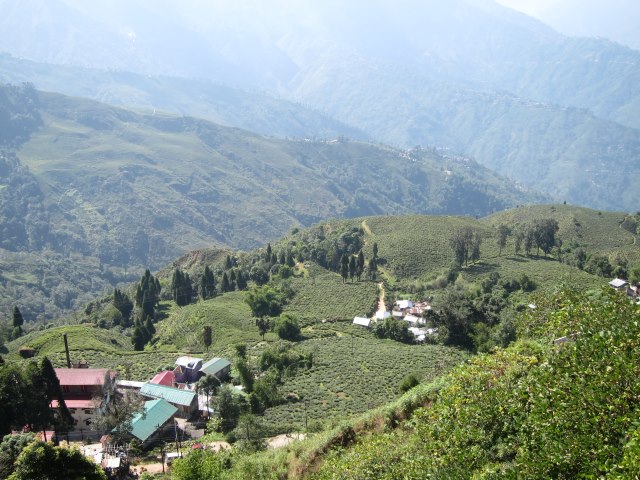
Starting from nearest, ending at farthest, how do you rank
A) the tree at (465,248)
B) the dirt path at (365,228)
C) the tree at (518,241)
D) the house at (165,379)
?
the house at (165,379) < the tree at (465,248) < the tree at (518,241) < the dirt path at (365,228)

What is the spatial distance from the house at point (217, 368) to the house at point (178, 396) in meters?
5.06

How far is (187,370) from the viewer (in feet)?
185

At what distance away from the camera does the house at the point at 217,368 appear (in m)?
54.8

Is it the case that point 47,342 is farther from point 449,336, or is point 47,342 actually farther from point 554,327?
point 554,327

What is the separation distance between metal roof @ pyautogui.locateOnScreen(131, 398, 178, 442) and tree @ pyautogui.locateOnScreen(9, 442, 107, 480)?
16672 mm

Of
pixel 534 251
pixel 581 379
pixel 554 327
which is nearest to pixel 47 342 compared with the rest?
pixel 554 327

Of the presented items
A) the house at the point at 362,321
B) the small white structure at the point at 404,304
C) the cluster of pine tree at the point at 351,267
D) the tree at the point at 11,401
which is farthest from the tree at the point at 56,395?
the cluster of pine tree at the point at 351,267

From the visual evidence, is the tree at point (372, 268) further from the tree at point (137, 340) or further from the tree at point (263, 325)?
the tree at point (137, 340)

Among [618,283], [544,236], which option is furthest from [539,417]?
[544,236]

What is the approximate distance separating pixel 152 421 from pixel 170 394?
599 centimetres

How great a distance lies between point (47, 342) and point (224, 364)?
27.7 m

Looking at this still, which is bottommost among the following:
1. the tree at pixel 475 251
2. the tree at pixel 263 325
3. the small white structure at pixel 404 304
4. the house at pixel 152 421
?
the tree at pixel 263 325

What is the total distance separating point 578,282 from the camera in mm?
77000

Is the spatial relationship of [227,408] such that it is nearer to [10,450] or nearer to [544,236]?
[10,450]
